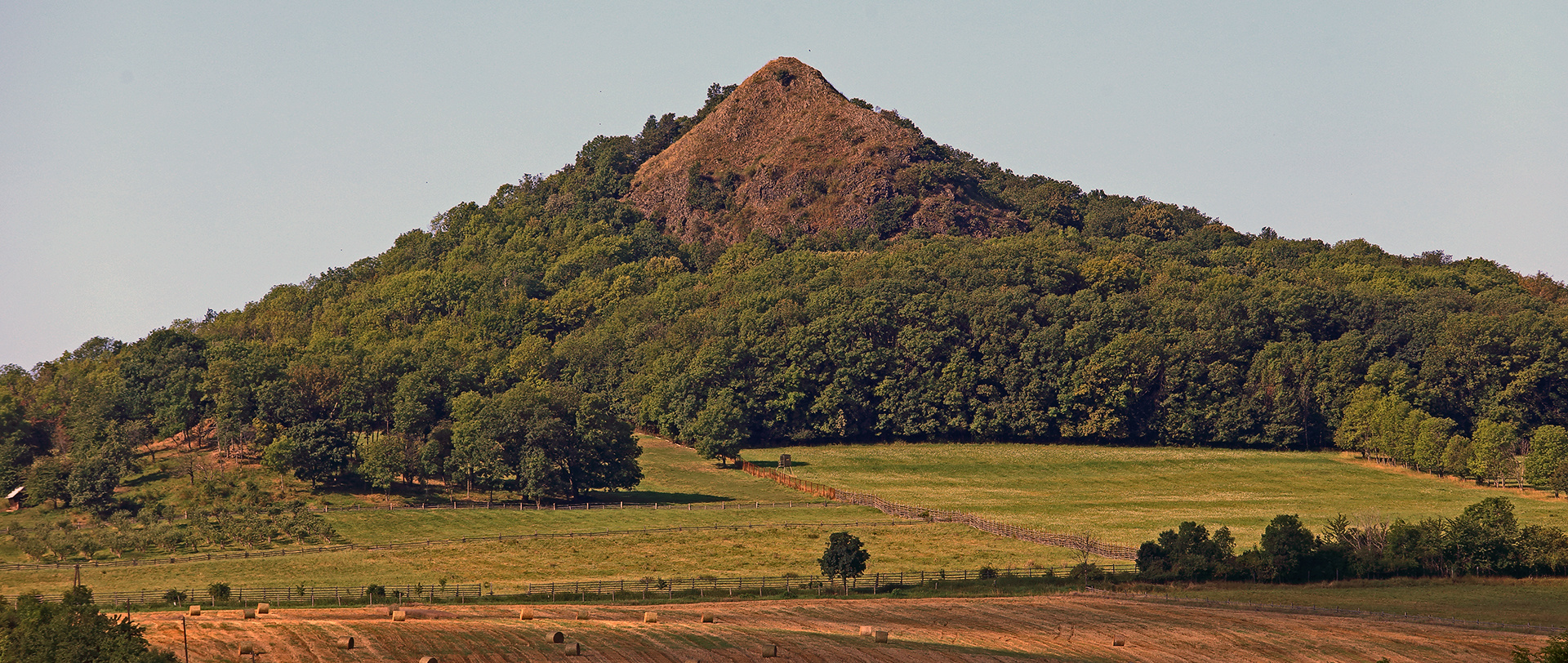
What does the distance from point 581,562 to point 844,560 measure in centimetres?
1995

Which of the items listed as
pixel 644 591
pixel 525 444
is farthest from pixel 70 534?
pixel 644 591

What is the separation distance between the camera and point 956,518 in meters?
111

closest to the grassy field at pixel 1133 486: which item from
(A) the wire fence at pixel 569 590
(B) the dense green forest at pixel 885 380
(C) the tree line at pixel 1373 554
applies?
(B) the dense green forest at pixel 885 380

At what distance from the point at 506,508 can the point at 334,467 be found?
1523 centimetres

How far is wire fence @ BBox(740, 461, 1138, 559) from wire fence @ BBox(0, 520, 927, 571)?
339cm

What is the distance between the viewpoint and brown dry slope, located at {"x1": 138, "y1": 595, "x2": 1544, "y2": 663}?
6009cm

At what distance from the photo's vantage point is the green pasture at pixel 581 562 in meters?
85.4

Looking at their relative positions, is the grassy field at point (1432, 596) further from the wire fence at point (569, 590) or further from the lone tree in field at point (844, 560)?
the lone tree in field at point (844, 560)

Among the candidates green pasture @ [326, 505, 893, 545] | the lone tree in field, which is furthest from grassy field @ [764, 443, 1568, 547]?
the lone tree in field

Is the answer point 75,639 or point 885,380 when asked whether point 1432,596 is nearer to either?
point 75,639

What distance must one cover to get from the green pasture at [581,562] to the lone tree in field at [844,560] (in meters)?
6.47

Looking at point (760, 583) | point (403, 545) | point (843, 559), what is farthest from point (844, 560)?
point (403, 545)

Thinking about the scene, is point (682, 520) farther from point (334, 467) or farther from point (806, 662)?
point (806, 662)

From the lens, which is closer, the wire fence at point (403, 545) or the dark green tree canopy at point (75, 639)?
the dark green tree canopy at point (75, 639)
